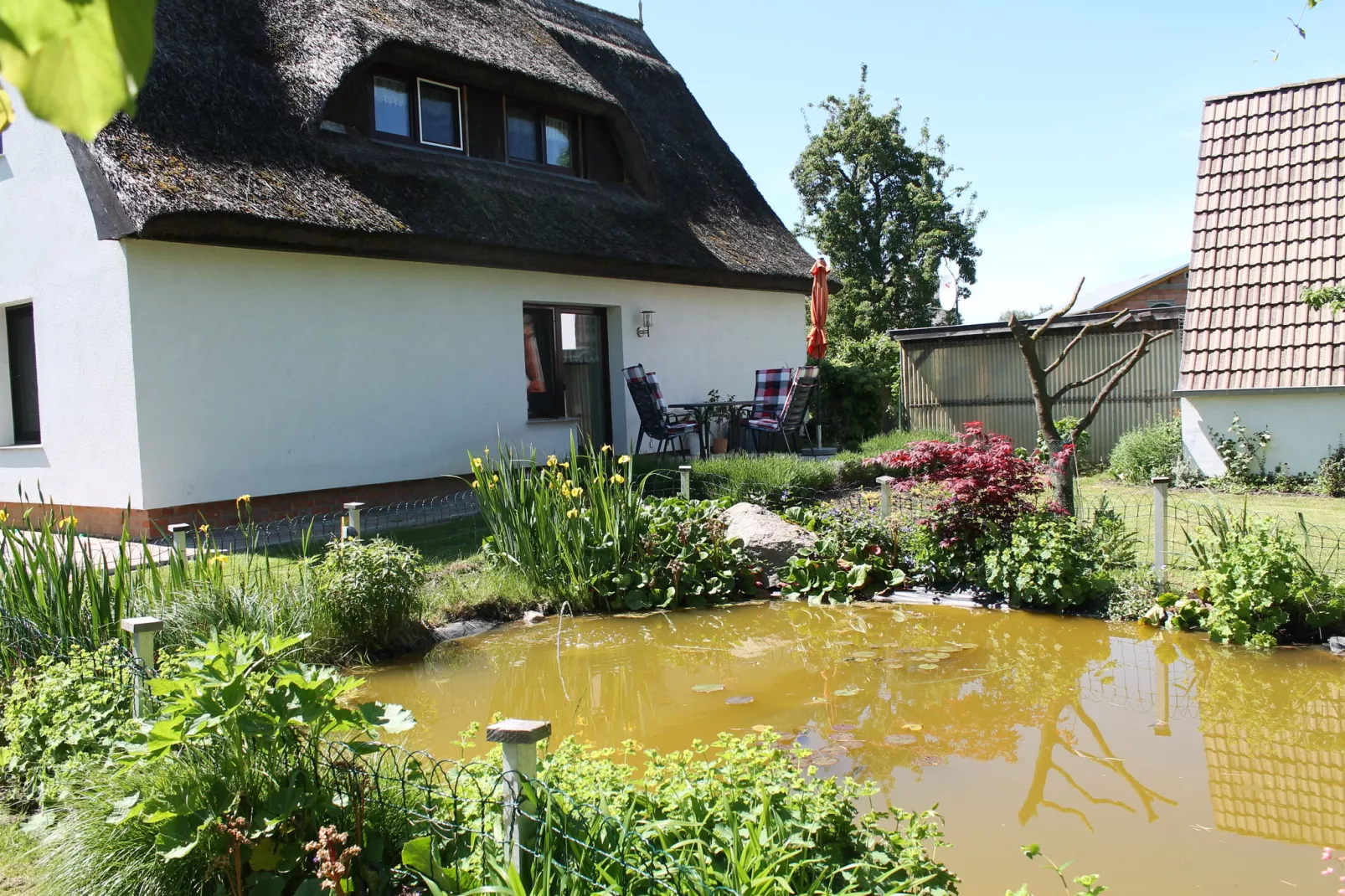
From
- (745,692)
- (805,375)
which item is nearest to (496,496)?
(745,692)

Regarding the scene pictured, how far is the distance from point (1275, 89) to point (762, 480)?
8658mm

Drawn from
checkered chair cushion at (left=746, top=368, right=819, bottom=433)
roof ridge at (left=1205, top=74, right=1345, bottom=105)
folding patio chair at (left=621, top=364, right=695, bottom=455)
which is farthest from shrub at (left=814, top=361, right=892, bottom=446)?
roof ridge at (left=1205, top=74, right=1345, bottom=105)

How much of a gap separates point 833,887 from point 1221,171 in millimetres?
12545

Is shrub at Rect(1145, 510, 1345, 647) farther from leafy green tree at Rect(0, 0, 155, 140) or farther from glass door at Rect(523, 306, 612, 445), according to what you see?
glass door at Rect(523, 306, 612, 445)

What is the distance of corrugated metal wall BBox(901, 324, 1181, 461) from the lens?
14.0 meters

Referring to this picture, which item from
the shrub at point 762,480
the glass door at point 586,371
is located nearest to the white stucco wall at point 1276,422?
the shrub at point 762,480

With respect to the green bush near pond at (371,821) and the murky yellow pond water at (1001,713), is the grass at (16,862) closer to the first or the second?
the green bush near pond at (371,821)

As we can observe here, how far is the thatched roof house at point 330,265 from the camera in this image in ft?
27.8

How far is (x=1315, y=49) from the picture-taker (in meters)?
3.45

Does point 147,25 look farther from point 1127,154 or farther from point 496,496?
point 1127,154

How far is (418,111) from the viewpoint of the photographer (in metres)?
11.2

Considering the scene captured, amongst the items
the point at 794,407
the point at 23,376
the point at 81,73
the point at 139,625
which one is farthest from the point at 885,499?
the point at 23,376

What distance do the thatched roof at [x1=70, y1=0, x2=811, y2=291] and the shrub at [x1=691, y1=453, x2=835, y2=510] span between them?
125 inches

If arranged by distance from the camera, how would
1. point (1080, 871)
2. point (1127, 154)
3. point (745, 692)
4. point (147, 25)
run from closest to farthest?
point (147, 25) → point (1080, 871) → point (745, 692) → point (1127, 154)
